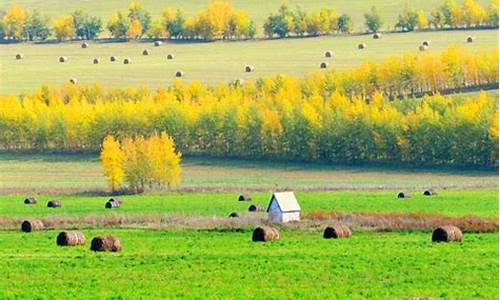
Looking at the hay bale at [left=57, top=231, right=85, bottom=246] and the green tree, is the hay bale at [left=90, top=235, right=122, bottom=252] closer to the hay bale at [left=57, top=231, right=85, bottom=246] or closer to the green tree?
the hay bale at [left=57, top=231, right=85, bottom=246]

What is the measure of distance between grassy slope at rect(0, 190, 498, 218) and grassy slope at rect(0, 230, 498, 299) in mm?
11927

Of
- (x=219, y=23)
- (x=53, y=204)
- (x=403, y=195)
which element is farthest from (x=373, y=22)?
(x=53, y=204)

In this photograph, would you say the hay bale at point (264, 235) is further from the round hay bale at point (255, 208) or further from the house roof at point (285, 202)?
the round hay bale at point (255, 208)

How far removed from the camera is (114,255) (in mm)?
41812

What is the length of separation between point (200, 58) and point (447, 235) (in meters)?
91.7

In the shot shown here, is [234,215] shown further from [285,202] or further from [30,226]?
[30,226]

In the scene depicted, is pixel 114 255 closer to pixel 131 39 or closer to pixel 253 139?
pixel 253 139

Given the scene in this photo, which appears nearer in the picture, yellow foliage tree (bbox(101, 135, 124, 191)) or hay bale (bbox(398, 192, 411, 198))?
hay bale (bbox(398, 192, 411, 198))

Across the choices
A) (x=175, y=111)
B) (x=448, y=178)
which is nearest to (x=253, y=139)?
(x=175, y=111)

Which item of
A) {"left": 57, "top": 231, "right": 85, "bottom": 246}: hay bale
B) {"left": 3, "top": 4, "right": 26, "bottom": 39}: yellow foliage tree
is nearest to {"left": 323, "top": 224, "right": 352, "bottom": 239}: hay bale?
{"left": 57, "top": 231, "right": 85, "bottom": 246}: hay bale

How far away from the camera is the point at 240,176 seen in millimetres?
85625

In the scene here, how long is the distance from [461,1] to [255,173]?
7243 centimetres

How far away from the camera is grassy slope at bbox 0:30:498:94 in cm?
12375

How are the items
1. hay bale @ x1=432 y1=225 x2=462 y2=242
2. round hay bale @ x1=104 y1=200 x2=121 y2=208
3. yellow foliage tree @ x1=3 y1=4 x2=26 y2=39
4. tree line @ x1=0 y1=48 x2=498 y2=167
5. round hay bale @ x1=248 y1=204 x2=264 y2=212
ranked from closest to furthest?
hay bale @ x1=432 y1=225 x2=462 y2=242, round hay bale @ x1=248 y1=204 x2=264 y2=212, round hay bale @ x1=104 y1=200 x2=121 y2=208, tree line @ x1=0 y1=48 x2=498 y2=167, yellow foliage tree @ x1=3 y1=4 x2=26 y2=39
